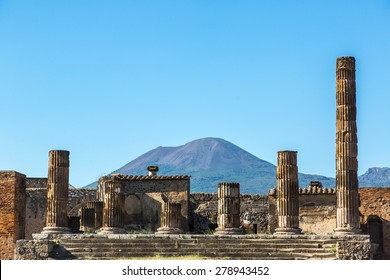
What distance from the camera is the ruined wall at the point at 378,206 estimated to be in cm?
3994

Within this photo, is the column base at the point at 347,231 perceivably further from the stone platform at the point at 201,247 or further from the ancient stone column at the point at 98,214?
the ancient stone column at the point at 98,214

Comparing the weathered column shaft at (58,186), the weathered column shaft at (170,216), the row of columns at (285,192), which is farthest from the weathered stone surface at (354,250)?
the weathered column shaft at (58,186)

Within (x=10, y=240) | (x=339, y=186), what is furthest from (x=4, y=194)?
(x=339, y=186)

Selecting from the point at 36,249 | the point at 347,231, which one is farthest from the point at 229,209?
the point at 36,249

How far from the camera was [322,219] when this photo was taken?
3822 cm

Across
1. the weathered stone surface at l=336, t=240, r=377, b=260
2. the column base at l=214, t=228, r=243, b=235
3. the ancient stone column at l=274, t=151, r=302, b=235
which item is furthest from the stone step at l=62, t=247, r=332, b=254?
the column base at l=214, t=228, r=243, b=235

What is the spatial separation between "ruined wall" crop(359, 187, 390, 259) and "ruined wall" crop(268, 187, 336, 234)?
7.30ft

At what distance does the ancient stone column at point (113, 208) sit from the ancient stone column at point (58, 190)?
1357 millimetres

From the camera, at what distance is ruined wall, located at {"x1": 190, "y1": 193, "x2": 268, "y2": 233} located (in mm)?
40625

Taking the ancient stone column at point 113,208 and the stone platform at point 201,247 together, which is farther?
the ancient stone column at point 113,208

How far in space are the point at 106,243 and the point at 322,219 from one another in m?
11.9

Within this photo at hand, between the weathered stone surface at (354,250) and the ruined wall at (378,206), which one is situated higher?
the ruined wall at (378,206)

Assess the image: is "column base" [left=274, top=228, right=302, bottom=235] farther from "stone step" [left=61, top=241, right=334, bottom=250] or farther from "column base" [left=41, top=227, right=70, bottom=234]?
"column base" [left=41, top=227, right=70, bottom=234]

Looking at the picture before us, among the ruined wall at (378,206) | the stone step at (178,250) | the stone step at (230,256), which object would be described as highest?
the ruined wall at (378,206)
